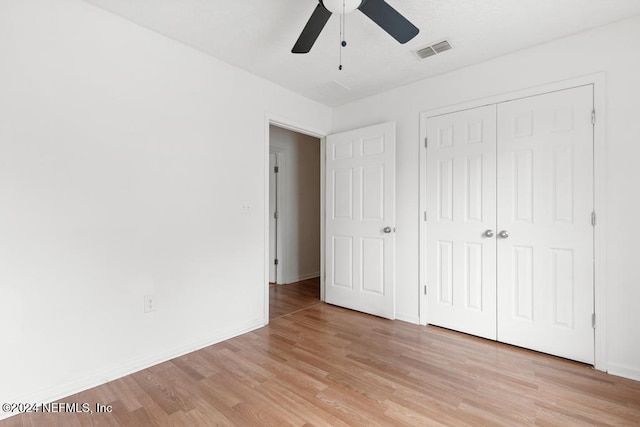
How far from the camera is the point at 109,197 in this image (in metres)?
2.00

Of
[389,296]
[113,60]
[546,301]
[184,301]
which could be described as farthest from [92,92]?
[546,301]

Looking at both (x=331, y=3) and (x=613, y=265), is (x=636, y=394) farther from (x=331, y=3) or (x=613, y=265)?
(x=331, y=3)

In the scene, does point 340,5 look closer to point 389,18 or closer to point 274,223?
point 389,18

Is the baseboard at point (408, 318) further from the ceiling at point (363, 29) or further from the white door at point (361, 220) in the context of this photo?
the ceiling at point (363, 29)

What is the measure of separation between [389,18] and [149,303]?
96.2 inches

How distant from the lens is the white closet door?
2.19 meters

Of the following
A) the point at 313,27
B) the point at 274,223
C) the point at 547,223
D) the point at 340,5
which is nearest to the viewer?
the point at 340,5

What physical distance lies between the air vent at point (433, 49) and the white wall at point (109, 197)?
63.3 inches

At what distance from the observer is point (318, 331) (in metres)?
2.80

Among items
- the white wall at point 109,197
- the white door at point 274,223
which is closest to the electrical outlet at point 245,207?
the white wall at point 109,197

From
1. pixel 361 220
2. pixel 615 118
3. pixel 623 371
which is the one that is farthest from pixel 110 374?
pixel 615 118

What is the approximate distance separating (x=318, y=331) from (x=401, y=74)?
102 inches

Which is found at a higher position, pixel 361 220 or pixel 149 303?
pixel 361 220

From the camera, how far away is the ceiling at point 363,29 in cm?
191
